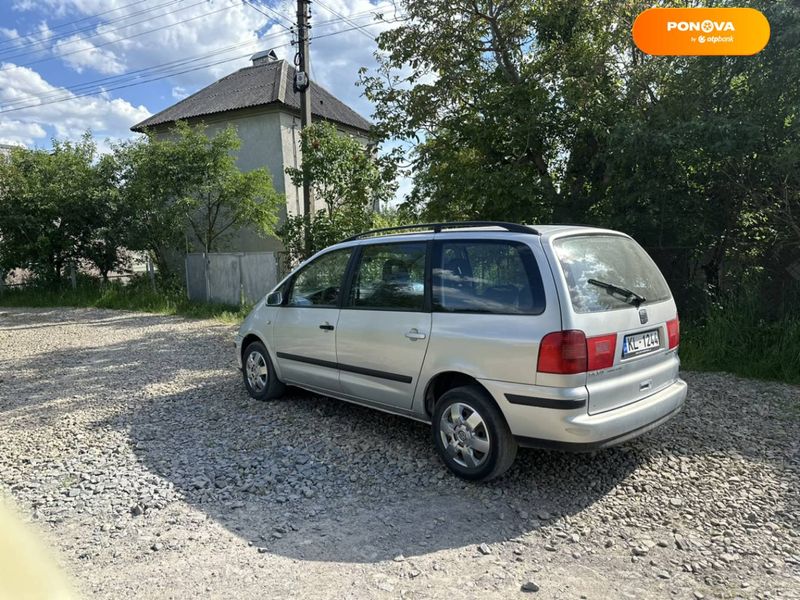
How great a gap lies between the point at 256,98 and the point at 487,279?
16287mm

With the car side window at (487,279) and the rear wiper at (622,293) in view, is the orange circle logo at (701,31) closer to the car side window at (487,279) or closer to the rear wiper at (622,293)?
the rear wiper at (622,293)

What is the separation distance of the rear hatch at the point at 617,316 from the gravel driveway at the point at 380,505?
2.34 ft

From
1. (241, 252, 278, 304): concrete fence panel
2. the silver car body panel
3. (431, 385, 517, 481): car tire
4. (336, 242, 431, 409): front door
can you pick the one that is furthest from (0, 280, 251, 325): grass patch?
(431, 385, 517, 481): car tire

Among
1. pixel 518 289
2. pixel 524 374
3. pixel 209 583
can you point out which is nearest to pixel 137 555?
pixel 209 583

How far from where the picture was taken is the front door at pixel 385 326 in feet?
13.0

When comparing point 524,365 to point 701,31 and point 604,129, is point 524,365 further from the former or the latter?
point 701,31

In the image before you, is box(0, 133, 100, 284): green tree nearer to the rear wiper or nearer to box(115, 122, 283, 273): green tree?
box(115, 122, 283, 273): green tree

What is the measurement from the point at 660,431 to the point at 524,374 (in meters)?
1.99

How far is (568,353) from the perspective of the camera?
10.3ft

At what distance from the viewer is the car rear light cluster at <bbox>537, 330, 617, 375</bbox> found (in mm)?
3145

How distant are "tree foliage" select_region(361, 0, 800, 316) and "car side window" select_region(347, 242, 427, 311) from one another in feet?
13.9

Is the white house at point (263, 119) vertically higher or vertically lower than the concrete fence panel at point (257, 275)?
higher

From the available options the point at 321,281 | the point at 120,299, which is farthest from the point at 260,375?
the point at 120,299

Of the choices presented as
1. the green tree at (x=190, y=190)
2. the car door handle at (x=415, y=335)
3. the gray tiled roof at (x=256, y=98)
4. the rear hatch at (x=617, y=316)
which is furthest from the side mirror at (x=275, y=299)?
the gray tiled roof at (x=256, y=98)
